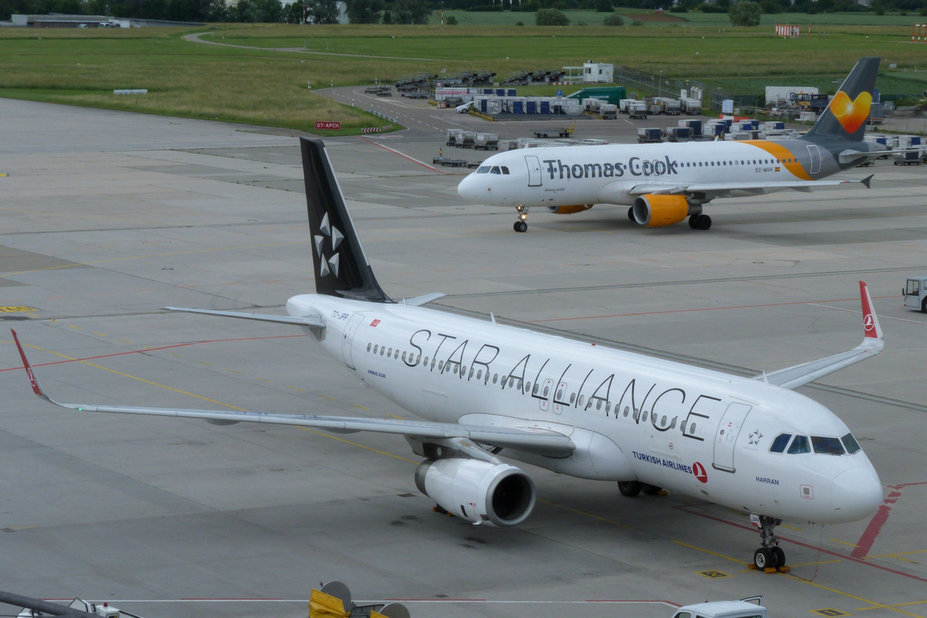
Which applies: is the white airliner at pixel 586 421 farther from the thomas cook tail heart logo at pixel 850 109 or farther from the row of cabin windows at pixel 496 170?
the thomas cook tail heart logo at pixel 850 109

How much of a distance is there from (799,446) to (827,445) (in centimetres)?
50

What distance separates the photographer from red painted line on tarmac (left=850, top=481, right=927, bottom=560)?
24.5 meters

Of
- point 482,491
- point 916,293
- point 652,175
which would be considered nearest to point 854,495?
point 482,491

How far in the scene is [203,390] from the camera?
3553 centimetres

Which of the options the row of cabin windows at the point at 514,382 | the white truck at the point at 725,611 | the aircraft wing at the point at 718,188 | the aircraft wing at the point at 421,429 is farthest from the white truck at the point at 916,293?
the white truck at the point at 725,611

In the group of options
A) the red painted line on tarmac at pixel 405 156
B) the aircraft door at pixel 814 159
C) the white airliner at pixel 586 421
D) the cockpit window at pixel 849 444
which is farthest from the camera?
the red painted line on tarmac at pixel 405 156

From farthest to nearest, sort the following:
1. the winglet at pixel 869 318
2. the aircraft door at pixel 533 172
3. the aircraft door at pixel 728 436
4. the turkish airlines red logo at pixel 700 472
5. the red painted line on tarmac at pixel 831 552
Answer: the aircraft door at pixel 533 172 → the winglet at pixel 869 318 → the turkish airlines red logo at pixel 700 472 → the red painted line on tarmac at pixel 831 552 → the aircraft door at pixel 728 436

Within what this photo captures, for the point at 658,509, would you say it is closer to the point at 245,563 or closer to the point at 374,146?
the point at 245,563

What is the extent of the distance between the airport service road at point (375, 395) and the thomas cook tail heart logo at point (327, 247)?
373cm

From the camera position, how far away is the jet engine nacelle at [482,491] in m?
23.6

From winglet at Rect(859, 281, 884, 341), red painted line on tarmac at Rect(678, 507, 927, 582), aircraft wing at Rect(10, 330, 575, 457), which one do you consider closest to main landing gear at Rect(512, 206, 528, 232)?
winglet at Rect(859, 281, 884, 341)

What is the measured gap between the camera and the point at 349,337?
31.3 metres

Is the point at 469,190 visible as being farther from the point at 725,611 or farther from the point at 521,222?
the point at 725,611

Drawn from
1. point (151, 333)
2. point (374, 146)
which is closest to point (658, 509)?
point (151, 333)
